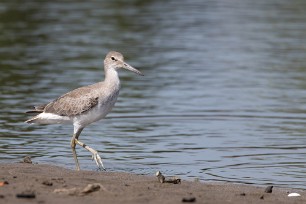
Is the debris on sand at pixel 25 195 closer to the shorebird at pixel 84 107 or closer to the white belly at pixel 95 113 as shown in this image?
the shorebird at pixel 84 107

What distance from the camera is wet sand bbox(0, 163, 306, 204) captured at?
9.84m

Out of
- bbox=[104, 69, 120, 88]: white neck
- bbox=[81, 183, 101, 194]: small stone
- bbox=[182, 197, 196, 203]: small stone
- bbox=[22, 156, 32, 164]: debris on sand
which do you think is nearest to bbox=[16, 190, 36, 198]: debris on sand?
bbox=[81, 183, 101, 194]: small stone

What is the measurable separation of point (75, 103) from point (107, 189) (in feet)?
11.1

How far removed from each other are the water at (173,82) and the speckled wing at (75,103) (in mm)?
816

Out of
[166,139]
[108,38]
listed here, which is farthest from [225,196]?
[108,38]

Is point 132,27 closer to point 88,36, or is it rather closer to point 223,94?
point 88,36

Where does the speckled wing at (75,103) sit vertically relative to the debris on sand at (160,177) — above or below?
above

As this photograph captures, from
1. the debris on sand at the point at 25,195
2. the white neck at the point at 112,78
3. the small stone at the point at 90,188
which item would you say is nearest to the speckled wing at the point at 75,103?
the white neck at the point at 112,78

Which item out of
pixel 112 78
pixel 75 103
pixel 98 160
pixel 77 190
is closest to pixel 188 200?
pixel 77 190

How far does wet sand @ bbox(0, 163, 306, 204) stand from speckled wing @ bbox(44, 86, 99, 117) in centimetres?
128

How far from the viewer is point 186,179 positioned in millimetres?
12523

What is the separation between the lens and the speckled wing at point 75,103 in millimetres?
13453

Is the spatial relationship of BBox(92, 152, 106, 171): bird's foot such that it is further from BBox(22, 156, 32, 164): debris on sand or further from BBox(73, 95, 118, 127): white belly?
Answer: BBox(22, 156, 32, 164): debris on sand

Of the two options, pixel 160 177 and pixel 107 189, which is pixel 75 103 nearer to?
pixel 160 177
